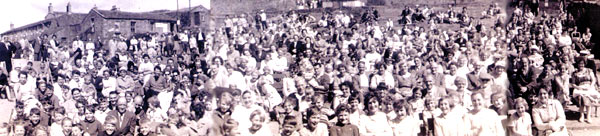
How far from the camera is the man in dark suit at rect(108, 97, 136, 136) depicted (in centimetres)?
715

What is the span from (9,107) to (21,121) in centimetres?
304

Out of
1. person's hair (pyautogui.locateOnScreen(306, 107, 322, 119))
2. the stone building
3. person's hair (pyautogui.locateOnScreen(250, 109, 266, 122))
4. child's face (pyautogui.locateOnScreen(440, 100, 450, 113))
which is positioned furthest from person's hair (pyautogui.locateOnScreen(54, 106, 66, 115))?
the stone building

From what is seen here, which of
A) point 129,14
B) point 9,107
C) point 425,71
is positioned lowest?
point 9,107

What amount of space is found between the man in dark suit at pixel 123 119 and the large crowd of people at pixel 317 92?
0.05 ft

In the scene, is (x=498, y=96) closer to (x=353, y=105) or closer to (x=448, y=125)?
(x=448, y=125)

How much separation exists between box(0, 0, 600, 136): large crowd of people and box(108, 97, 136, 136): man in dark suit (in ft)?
0.05

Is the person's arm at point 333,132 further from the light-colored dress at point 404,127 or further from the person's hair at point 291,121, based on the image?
the light-colored dress at point 404,127

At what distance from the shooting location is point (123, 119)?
732cm

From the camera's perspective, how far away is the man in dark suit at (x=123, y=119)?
7148mm

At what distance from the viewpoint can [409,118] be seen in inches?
279

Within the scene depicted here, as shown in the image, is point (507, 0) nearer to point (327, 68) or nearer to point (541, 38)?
point (541, 38)

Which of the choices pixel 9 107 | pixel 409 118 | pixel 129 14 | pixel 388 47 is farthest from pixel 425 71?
pixel 129 14

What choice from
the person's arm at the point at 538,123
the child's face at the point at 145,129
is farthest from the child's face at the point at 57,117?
the person's arm at the point at 538,123

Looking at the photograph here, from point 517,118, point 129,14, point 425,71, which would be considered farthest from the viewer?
point 129,14
